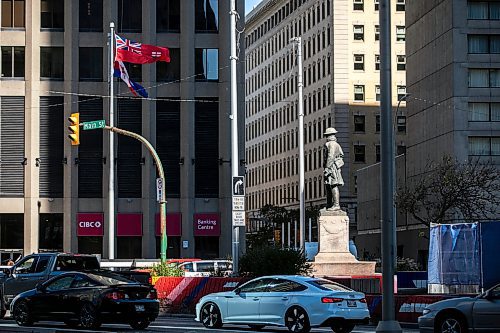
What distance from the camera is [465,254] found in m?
39.2

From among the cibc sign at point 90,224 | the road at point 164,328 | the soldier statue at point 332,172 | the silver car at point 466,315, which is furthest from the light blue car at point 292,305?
the cibc sign at point 90,224

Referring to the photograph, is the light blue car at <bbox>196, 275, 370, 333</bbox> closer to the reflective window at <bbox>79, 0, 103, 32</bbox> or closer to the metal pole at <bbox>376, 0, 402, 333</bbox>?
the metal pole at <bbox>376, 0, 402, 333</bbox>

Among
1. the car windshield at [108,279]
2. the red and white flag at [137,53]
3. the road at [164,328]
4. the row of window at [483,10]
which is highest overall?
the row of window at [483,10]

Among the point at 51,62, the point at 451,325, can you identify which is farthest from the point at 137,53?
the point at 451,325

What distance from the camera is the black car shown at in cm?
2655

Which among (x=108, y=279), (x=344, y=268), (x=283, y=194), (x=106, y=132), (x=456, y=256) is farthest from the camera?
(x=283, y=194)

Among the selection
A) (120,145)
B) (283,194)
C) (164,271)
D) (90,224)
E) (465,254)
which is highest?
(120,145)

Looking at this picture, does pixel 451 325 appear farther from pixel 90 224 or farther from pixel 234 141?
pixel 90 224

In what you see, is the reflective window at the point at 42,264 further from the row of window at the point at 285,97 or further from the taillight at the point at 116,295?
the row of window at the point at 285,97

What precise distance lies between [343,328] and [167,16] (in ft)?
159

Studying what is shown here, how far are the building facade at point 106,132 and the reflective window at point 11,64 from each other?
6 cm

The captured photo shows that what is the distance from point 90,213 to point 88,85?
26.3ft

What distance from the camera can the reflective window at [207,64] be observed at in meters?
70.9

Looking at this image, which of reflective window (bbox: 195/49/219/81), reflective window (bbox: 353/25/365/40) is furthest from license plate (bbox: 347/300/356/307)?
reflective window (bbox: 353/25/365/40)
